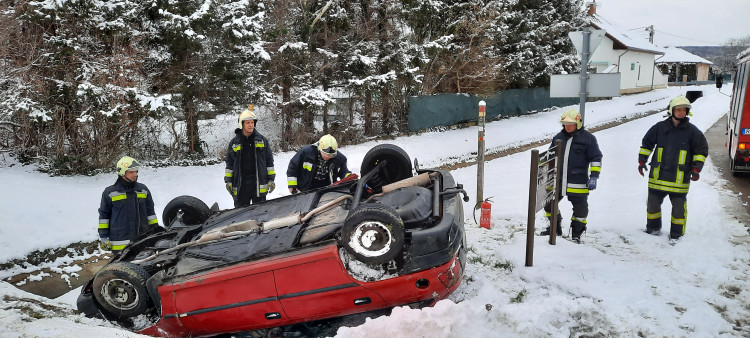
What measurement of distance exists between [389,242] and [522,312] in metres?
1.32

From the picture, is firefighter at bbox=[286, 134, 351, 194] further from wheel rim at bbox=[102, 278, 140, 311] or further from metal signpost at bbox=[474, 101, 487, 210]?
wheel rim at bbox=[102, 278, 140, 311]

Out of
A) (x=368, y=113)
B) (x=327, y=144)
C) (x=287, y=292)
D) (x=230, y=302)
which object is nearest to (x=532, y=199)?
(x=327, y=144)

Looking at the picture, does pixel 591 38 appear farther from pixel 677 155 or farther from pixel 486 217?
pixel 486 217

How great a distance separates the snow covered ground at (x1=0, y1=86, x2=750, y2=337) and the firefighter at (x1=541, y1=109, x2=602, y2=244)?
0.34 meters

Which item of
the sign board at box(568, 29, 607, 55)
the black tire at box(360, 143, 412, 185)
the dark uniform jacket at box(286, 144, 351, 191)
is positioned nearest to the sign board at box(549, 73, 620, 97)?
the sign board at box(568, 29, 607, 55)

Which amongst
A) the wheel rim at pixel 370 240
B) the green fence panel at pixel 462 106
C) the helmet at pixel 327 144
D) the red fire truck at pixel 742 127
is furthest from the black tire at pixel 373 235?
the green fence panel at pixel 462 106

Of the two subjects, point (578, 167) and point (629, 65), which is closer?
point (578, 167)

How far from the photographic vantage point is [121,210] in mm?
5062

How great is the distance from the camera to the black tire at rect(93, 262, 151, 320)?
12.2ft

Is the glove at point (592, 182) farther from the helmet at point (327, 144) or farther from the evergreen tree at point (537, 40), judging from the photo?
the evergreen tree at point (537, 40)

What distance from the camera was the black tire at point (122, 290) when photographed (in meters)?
3.72

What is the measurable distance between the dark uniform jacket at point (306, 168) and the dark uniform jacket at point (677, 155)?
4.00 m

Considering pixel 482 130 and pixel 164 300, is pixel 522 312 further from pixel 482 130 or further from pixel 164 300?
pixel 482 130

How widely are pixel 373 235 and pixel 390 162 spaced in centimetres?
203
